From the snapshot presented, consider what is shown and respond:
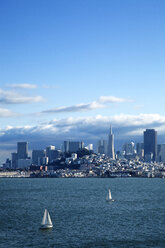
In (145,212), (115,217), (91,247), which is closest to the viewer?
(91,247)

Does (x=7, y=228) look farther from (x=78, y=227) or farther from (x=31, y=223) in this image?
(x=78, y=227)

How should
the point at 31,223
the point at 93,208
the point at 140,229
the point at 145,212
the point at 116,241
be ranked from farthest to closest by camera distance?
the point at 93,208
the point at 145,212
the point at 31,223
the point at 140,229
the point at 116,241

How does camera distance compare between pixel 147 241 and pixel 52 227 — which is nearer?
pixel 147 241

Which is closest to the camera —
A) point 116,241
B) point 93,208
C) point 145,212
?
point 116,241

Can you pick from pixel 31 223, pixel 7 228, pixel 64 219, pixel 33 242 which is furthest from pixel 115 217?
pixel 33 242

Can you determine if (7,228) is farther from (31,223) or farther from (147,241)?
(147,241)

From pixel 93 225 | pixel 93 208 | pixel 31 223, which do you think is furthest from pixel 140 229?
pixel 93 208

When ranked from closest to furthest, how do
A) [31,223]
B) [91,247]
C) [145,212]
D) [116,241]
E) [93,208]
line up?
[91,247]
[116,241]
[31,223]
[145,212]
[93,208]

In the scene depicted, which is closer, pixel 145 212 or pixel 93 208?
pixel 145 212
